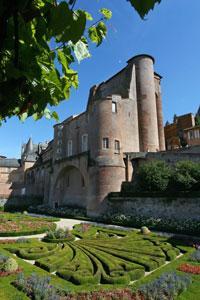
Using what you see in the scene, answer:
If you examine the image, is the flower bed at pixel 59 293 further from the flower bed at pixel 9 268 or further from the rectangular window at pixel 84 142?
the rectangular window at pixel 84 142

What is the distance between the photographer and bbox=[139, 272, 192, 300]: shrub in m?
7.21

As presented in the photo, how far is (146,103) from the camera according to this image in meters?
32.6

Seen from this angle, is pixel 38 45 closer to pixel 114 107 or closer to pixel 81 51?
pixel 81 51

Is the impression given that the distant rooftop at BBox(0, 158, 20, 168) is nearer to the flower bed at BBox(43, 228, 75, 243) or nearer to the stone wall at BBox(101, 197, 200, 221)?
the stone wall at BBox(101, 197, 200, 221)

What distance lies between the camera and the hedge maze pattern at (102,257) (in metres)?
8.94

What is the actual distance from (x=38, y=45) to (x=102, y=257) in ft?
35.4

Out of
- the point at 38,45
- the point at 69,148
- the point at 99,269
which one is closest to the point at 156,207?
the point at 99,269

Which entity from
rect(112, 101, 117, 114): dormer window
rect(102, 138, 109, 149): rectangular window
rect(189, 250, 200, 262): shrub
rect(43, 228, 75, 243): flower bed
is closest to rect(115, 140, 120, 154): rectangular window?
rect(102, 138, 109, 149): rectangular window

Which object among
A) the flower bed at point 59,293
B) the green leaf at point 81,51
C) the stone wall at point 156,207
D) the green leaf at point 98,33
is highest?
the green leaf at point 98,33

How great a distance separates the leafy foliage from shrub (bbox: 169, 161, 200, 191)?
1992cm

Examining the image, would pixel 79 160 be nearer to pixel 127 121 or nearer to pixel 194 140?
pixel 127 121

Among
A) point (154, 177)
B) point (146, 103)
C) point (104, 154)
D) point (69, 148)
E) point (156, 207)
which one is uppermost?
point (146, 103)

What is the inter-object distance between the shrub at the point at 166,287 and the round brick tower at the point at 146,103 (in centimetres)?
2428

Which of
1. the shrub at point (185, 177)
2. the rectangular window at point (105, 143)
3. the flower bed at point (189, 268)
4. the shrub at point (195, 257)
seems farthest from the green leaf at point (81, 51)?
the rectangular window at point (105, 143)
